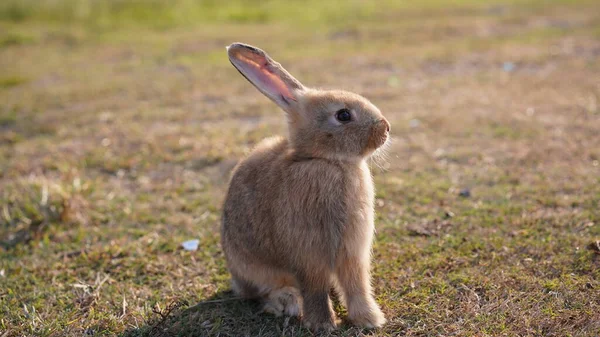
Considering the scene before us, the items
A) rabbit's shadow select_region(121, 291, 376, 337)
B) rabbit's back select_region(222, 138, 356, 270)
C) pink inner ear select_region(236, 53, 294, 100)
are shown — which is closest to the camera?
rabbit's back select_region(222, 138, 356, 270)

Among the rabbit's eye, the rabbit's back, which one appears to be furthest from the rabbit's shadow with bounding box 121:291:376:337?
the rabbit's eye

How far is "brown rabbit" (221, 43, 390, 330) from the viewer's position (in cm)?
311

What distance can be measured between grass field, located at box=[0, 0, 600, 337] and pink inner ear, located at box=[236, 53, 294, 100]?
4.18 ft

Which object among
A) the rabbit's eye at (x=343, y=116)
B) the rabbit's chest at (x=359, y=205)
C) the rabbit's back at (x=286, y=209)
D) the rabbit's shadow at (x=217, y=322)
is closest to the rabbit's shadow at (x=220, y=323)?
the rabbit's shadow at (x=217, y=322)

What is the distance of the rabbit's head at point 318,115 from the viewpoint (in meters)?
3.27

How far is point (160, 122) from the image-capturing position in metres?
7.06

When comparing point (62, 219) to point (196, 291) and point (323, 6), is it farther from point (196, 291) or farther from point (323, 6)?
point (323, 6)

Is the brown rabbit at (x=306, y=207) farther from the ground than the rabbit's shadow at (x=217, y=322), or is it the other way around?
the brown rabbit at (x=306, y=207)

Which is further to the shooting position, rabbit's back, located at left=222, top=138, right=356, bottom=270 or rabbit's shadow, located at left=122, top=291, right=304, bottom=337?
rabbit's shadow, located at left=122, top=291, right=304, bottom=337

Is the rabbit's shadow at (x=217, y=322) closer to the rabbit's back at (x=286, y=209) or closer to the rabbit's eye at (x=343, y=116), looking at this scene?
the rabbit's back at (x=286, y=209)

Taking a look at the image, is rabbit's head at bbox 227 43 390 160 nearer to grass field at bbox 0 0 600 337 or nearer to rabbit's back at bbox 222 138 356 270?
rabbit's back at bbox 222 138 356 270

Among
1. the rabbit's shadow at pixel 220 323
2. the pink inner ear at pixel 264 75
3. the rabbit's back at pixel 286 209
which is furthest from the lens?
the pink inner ear at pixel 264 75

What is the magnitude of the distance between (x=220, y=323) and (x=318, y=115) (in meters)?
1.28

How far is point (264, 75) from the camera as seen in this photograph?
3398 mm
